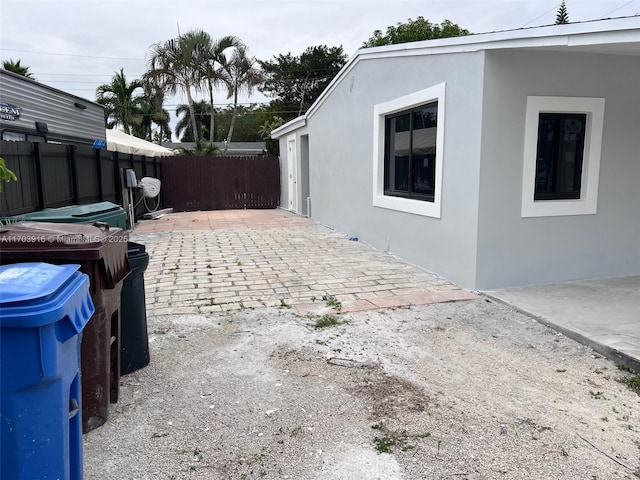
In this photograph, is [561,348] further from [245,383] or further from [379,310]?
[245,383]

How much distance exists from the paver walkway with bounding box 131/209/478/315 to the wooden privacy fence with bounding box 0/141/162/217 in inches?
56.3

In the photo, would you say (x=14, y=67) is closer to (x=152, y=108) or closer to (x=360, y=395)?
(x=152, y=108)

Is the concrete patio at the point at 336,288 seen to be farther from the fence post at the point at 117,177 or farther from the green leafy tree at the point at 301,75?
the green leafy tree at the point at 301,75

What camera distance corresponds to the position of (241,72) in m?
23.4

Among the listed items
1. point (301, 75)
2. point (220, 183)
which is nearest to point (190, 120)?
point (301, 75)

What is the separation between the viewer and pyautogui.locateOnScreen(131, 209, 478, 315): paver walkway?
5.21 meters

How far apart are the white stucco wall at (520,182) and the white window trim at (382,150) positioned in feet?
2.90

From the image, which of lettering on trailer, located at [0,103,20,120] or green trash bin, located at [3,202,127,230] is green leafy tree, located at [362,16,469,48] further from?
green trash bin, located at [3,202,127,230]

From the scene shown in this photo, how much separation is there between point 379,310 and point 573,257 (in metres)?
2.76

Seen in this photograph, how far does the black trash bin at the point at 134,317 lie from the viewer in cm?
325

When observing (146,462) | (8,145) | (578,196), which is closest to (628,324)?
(578,196)

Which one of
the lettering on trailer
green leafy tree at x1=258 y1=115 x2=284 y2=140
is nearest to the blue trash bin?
the lettering on trailer

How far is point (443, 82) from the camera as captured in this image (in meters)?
5.93

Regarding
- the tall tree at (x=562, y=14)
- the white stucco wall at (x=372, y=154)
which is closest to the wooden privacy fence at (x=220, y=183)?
the white stucco wall at (x=372, y=154)
